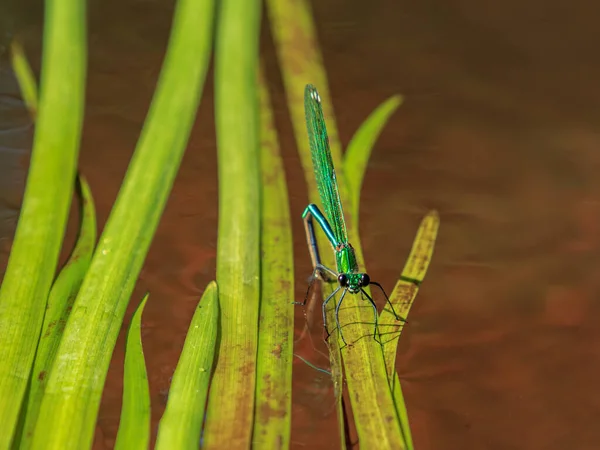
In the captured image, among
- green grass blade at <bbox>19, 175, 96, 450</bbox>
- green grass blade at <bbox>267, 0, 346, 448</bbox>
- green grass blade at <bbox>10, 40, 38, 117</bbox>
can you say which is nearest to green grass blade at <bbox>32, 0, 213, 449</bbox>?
green grass blade at <bbox>19, 175, 96, 450</bbox>

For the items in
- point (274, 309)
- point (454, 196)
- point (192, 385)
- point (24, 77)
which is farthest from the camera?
point (24, 77)

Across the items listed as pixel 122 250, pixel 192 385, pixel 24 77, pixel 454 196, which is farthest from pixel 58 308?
pixel 454 196

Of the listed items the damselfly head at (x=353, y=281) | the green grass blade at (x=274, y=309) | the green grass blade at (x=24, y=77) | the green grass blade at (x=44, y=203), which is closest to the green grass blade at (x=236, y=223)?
the green grass blade at (x=274, y=309)

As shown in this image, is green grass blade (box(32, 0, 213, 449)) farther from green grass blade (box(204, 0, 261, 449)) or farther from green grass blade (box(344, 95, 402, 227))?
green grass blade (box(344, 95, 402, 227))

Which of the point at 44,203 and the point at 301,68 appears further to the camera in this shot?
the point at 301,68

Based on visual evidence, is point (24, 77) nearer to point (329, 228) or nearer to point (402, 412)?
point (329, 228)
